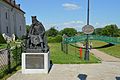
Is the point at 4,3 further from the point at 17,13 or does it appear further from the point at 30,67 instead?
Answer: the point at 30,67

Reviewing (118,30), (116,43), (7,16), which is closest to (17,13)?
(7,16)

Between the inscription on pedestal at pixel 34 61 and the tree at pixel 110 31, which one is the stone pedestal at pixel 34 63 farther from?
the tree at pixel 110 31

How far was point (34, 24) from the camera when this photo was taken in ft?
41.8

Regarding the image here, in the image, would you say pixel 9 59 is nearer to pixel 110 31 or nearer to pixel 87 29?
pixel 87 29

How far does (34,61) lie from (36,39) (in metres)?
1.09

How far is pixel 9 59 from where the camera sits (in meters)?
12.3

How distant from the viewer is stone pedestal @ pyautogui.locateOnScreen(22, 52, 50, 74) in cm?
1204

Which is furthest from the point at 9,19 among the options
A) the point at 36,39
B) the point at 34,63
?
the point at 34,63

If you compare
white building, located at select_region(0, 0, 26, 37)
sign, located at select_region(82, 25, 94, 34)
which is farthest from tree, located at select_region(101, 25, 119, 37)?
sign, located at select_region(82, 25, 94, 34)

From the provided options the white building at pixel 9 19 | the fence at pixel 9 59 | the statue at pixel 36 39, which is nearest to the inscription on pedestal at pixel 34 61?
the statue at pixel 36 39

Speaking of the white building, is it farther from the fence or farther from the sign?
the fence

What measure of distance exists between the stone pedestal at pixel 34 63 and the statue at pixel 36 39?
0.91ft

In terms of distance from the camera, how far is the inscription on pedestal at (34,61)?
1205 centimetres

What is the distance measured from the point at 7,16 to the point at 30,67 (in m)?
42.7
